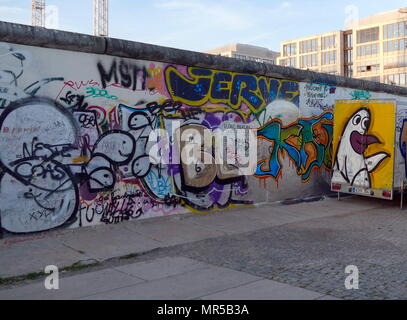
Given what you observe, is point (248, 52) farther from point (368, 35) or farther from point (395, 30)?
point (395, 30)

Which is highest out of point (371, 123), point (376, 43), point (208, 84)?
point (376, 43)

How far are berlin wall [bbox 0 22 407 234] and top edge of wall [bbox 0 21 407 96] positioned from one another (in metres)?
0.02

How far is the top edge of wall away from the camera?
7.66 m

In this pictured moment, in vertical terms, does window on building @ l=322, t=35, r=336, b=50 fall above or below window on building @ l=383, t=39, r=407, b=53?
above

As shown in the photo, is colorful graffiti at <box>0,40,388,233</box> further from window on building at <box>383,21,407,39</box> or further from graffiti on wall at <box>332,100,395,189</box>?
window on building at <box>383,21,407,39</box>

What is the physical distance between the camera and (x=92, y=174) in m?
8.70

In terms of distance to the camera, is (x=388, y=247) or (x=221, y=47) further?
(x=221, y=47)

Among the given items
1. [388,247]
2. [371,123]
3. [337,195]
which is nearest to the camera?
[388,247]

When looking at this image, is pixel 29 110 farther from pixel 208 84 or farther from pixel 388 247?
pixel 388 247

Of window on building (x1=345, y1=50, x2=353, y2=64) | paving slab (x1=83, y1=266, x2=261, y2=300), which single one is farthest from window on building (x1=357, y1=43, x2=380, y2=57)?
paving slab (x1=83, y1=266, x2=261, y2=300)

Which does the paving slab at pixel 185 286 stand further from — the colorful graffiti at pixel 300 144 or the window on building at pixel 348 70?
the window on building at pixel 348 70

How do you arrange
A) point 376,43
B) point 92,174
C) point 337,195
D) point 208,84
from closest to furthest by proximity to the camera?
point 92,174, point 208,84, point 337,195, point 376,43
